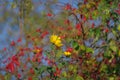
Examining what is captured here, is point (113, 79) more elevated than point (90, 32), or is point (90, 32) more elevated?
point (90, 32)

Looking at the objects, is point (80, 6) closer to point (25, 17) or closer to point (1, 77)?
point (1, 77)

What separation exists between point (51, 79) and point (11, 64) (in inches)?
211

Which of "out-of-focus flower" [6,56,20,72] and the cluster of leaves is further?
"out-of-focus flower" [6,56,20,72]

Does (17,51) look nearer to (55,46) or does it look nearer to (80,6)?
(80,6)

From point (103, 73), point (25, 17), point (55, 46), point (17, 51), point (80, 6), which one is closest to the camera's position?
point (55, 46)

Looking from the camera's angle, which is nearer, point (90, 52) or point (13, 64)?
point (90, 52)

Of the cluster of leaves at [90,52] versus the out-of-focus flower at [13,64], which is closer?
the cluster of leaves at [90,52]

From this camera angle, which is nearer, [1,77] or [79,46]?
[79,46]

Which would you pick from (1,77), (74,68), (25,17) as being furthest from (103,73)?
(25,17)

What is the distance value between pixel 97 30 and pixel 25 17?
10.8 m

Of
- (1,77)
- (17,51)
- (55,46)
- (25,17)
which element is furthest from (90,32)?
(25,17)

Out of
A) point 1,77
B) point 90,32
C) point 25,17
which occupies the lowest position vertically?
point 1,77

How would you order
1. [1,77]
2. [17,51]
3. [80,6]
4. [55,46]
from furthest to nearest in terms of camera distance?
1. [17,51]
2. [1,77]
3. [80,6]
4. [55,46]

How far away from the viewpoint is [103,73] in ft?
11.6
